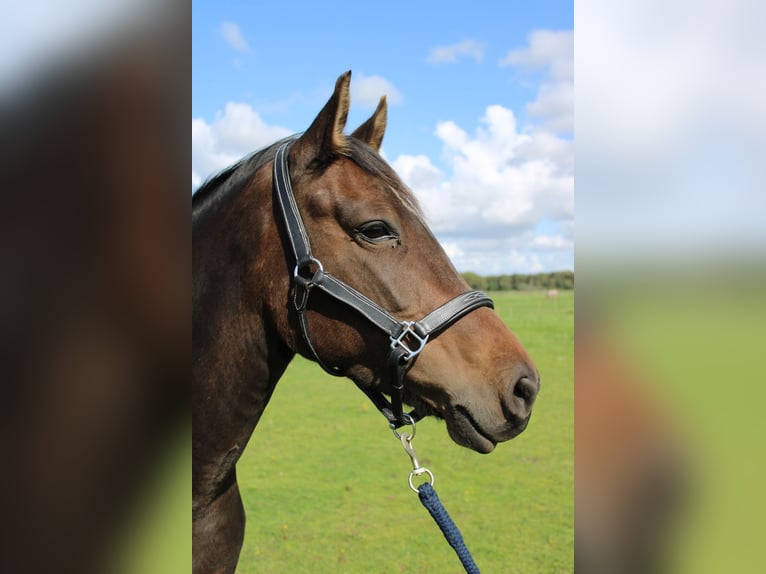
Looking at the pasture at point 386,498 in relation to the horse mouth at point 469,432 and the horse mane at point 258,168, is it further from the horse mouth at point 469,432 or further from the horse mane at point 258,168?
the horse mane at point 258,168

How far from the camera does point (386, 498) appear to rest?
24.7ft

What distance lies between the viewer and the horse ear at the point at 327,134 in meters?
2.22

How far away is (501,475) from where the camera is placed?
8359 mm

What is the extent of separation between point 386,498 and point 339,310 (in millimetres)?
6115

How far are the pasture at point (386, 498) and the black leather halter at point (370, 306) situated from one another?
3.62 m

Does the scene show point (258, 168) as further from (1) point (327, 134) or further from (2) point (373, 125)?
(2) point (373, 125)

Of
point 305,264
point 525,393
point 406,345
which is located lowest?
point 525,393

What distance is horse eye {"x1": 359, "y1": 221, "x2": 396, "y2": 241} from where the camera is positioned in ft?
7.14

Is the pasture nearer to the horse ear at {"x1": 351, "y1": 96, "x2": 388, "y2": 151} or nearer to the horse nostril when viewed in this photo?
the horse nostril

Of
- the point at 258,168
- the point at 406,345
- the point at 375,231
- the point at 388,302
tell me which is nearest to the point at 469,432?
the point at 406,345
